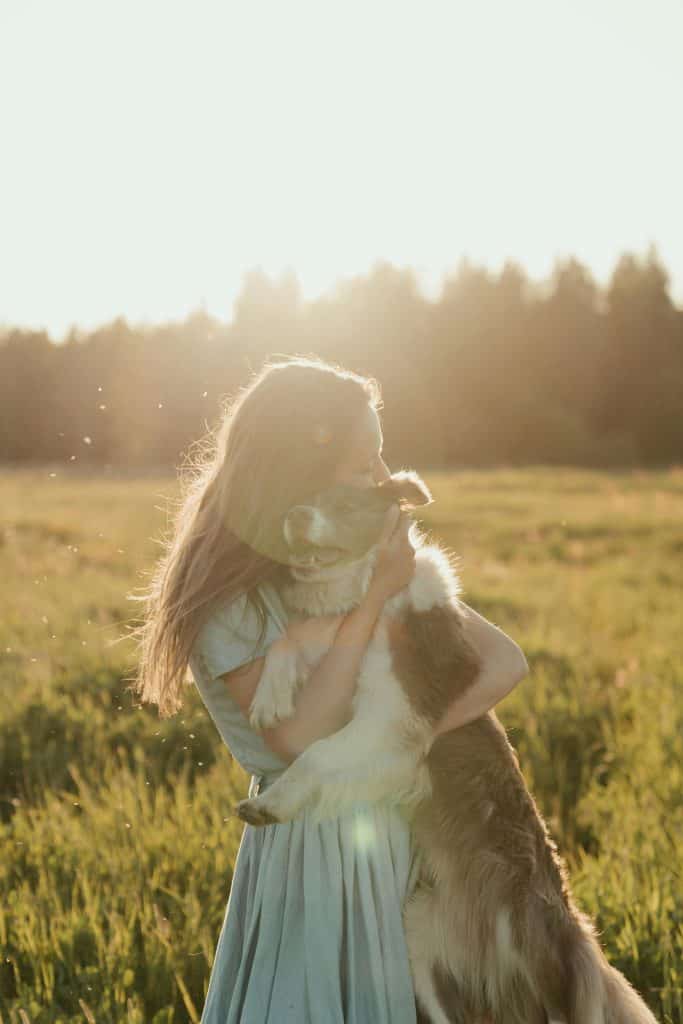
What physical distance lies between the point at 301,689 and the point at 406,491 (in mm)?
721

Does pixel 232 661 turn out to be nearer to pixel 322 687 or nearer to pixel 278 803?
pixel 322 687

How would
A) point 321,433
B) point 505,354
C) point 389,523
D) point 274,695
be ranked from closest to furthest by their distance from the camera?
point 274,695 < point 321,433 < point 389,523 < point 505,354

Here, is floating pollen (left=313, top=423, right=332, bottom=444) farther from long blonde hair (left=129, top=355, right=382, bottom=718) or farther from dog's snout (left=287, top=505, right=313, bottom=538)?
dog's snout (left=287, top=505, right=313, bottom=538)

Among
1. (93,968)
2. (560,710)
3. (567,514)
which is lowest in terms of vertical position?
(567,514)

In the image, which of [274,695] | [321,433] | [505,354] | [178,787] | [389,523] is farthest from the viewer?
[505,354]

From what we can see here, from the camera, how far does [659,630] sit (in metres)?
9.73

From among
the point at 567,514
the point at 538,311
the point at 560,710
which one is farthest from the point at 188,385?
the point at 538,311

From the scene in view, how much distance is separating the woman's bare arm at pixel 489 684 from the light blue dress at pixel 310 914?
0.32 meters

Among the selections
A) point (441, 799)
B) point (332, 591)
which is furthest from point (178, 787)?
point (441, 799)

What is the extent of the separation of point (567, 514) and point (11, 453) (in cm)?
3321

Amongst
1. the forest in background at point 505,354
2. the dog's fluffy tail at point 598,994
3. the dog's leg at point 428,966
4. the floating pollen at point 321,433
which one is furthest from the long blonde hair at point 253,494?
the forest in background at point 505,354

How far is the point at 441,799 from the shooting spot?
2.88m

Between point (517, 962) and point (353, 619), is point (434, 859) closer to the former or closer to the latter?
point (517, 962)

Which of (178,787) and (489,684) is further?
(178,787)
